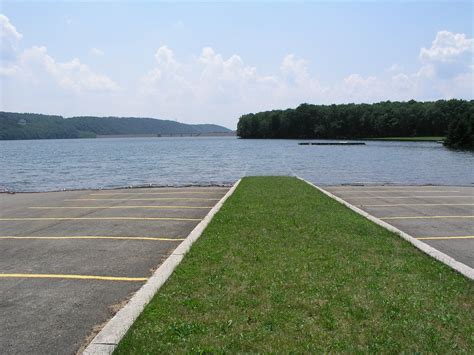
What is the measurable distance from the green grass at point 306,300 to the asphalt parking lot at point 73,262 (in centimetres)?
89

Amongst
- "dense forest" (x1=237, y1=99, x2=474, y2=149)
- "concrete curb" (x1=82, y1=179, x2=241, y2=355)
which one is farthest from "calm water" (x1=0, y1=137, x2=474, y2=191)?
"dense forest" (x1=237, y1=99, x2=474, y2=149)

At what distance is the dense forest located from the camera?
148 metres

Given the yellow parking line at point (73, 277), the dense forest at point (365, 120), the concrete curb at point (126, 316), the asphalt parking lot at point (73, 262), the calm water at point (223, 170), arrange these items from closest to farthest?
the concrete curb at point (126, 316)
the asphalt parking lot at point (73, 262)
the yellow parking line at point (73, 277)
the calm water at point (223, 170)
the dense forest at point (365, 120)

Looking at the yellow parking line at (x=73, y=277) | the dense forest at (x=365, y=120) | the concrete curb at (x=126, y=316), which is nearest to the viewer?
the concrete curb at (x=126, y=316)

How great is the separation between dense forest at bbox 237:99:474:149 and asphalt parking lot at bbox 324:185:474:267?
A: 12485 centimetres

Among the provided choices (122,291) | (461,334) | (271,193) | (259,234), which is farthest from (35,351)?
(271,193)

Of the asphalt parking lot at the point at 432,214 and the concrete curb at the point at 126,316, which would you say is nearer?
the concrete curb at the point at 126,316

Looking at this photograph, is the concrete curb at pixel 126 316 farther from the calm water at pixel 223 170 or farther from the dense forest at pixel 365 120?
the dense forest at pixel 365 120

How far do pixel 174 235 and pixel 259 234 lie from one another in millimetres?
2319

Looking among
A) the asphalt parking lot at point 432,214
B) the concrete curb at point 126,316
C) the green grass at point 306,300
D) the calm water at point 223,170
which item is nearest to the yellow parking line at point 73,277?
the concrete curb at point 126,316

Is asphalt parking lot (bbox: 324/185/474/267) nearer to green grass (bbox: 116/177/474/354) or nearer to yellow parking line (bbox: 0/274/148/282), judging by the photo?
green grass (bbox: 116/177/474/354)

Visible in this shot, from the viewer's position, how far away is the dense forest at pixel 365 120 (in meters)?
148

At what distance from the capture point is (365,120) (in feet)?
545

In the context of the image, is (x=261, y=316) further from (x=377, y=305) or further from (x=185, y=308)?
(x=377, y=305)
